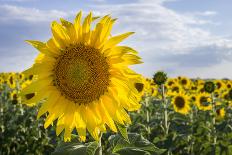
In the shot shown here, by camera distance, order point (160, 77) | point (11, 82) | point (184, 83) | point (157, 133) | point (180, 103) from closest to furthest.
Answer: point (160, 77), point (157, 133), point (180, 103), point (184, 83), point (11, 82)

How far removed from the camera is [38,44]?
3.51 meters

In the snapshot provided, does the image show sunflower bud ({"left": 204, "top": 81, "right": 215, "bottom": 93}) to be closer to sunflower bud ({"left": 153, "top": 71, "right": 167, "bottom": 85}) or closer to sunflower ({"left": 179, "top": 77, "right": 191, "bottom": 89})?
sunflower bud ({"left": 153, "top": 71, "right": 167, "bottom": 85})

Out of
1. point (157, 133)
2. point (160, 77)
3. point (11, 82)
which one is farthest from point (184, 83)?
point (160, 77)

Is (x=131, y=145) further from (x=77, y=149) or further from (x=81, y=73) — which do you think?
(x=81, y=73)

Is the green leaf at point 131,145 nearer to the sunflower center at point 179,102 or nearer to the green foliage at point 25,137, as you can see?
the green foliage at point 25,137

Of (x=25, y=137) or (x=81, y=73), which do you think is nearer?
(x=81, y=73)

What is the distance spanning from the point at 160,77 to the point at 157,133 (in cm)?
120

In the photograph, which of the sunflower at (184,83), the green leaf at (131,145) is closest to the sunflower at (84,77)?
the green leaf at (131,145)

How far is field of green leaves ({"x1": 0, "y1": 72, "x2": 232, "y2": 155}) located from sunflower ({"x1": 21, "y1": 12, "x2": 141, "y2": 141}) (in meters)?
0.14

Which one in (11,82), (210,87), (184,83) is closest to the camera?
(210,87)

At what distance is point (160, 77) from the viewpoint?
30.6 ft

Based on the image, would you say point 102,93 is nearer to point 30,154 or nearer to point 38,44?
point 38,44

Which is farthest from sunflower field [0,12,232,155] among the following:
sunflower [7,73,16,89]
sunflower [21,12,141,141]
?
sunflower [7,73,16,89]

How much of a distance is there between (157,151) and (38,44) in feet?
3.85
